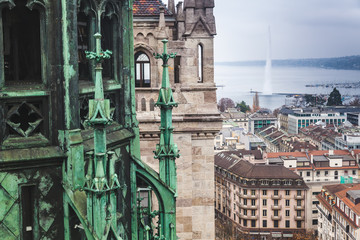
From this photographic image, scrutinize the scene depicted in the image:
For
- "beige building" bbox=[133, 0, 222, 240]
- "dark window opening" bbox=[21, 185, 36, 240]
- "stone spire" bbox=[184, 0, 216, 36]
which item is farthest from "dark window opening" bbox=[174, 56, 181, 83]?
"dark window opening" bbox=[21, 185, 36, 240]

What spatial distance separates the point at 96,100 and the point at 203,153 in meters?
14.5

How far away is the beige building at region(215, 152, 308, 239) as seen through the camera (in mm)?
121125

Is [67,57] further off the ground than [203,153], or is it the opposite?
[67,57]

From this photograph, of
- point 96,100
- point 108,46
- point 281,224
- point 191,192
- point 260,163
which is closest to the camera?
point 96,100

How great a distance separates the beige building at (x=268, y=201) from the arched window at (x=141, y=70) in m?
101

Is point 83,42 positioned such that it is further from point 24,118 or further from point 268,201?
point 268,201

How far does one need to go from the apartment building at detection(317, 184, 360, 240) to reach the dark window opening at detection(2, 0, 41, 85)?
87.7 metres

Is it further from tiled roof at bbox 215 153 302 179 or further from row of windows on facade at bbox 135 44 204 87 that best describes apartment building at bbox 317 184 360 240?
row of windows on facade at bbox 135 44 204 87

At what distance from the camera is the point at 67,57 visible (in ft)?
22.9

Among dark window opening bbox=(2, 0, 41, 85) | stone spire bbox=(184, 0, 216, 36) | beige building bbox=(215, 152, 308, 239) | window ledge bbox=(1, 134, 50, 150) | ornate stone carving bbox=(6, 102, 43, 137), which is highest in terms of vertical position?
stone spire bbox=(184, 0, 216, 36)

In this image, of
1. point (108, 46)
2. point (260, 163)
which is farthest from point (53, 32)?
point (260, 163)

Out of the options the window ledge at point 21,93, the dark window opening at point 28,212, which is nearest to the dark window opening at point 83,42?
the window ledge at point 21,93

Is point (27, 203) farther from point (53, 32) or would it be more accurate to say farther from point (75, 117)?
point (53, 32)

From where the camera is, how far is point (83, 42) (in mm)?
7824
